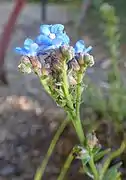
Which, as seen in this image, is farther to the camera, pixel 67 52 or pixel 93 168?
pixel 93 168

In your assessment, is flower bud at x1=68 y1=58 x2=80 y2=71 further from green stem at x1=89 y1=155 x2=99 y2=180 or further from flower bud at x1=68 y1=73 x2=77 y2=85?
green stem at x1=89 y1=155 x2=99 y2=180

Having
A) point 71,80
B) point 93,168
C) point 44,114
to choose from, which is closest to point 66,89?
point 71,80

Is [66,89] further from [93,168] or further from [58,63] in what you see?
[93,168]

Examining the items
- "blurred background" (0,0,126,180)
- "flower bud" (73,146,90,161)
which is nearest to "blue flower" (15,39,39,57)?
"flower bud" (73,146,90,161)

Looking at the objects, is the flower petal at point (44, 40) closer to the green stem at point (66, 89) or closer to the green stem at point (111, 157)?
the green stem at point (66, 89)

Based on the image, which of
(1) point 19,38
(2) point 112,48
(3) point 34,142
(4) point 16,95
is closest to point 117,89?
(2) point 112,48

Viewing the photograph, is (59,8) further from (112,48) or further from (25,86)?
(112,48)

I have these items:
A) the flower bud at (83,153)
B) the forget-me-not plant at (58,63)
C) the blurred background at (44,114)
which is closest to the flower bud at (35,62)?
the forget-me-not plant at (58,63)

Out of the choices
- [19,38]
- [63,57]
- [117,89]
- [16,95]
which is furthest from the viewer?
[19,38]

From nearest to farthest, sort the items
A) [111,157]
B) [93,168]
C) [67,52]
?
[67,52] < [93,168] < [111,157]
